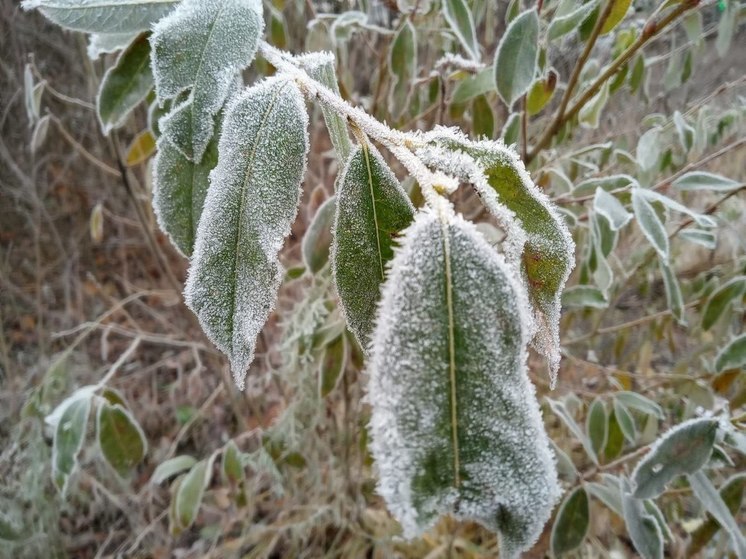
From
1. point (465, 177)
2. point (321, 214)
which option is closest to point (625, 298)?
point (321, 214)

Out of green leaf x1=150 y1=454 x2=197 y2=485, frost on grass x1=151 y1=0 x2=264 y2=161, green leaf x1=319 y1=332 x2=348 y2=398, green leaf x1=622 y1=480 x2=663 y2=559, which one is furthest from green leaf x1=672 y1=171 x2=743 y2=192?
green leaf x1=150 y1=454 x2=197 y2=485

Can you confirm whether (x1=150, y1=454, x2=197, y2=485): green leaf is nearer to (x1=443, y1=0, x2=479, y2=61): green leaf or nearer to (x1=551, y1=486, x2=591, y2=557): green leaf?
(x1=551, y1=486, x2=591, y2=557): green leaf

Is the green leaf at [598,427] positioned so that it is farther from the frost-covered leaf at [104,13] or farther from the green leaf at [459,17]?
the frost-covered leaf at [104,13]

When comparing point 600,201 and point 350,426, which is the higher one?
point 600,201

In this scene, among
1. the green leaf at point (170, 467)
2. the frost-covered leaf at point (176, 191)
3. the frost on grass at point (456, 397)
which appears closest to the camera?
the frost on grass at point (456, 397)

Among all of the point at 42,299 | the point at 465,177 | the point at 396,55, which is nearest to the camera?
the point at 465,177

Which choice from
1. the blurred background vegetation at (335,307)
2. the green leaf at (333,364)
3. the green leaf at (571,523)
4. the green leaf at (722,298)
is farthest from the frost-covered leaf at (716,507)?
the green leaf at (333,364)

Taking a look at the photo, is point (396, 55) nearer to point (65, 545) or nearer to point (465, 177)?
point (465, 177)

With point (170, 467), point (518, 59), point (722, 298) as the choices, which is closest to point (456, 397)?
point (518, 59)
